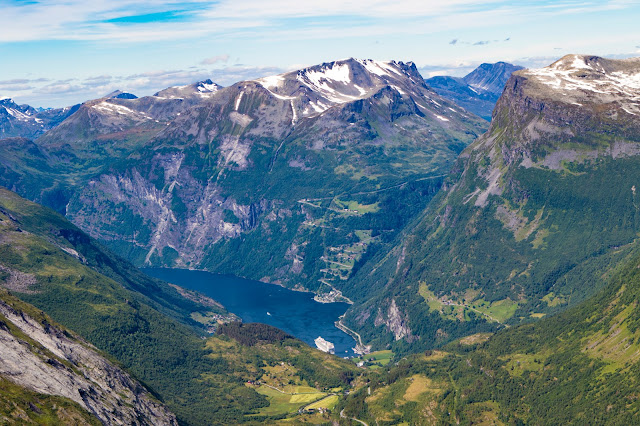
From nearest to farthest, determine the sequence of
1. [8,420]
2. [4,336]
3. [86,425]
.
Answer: [8,420], [86,425], [4,336]

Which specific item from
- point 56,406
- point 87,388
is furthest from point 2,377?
point 87,388

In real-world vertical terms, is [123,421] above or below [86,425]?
below

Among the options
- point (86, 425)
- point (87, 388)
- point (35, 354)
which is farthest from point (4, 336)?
point (86, 425)

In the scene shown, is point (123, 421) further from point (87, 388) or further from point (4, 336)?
point (4, 336)

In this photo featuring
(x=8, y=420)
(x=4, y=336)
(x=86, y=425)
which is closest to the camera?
(x=8, y=420)

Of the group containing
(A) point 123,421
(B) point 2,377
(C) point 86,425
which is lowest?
(A) point 123,421

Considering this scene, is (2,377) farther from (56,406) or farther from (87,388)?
(87,388)

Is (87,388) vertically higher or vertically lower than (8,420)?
lower

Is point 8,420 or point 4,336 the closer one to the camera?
point 8,420

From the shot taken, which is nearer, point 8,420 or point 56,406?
point 8,420
